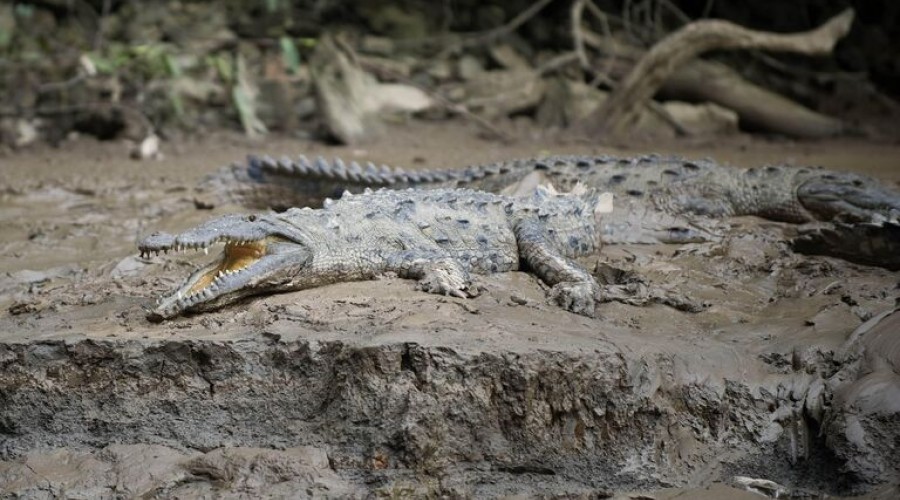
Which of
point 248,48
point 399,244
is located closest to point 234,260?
point 399,244

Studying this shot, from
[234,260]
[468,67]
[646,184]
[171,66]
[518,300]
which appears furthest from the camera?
[468,67]

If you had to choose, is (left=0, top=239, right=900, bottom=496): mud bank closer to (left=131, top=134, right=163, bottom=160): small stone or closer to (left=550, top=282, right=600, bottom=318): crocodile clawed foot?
(left=550, top=282, right=600, bottom=318): crocodile clawed foot

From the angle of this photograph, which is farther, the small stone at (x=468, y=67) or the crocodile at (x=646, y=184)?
the small stone at (x=468, y=67)

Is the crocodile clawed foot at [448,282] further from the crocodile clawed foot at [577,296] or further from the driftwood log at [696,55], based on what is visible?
the driftwood log at [696,55]

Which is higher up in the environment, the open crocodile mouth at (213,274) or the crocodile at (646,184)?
the open crocodile mouth at (213,274)

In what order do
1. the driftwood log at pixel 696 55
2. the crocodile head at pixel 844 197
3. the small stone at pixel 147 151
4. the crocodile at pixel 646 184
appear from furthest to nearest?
the driftwood log at pixel 696 55 → the small stone at pixel 147 151 → the crocodile at pixel 646 184 → the crocodile head at pixel 844 197

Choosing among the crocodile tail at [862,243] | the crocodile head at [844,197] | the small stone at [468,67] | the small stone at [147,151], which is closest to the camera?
the crocodile tail at [862,243]

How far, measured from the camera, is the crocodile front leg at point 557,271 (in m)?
5.07

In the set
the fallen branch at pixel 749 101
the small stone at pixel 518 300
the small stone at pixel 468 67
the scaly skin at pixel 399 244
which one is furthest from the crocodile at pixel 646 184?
the small stone at pixel 468 67

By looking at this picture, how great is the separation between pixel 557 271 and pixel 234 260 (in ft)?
5.35

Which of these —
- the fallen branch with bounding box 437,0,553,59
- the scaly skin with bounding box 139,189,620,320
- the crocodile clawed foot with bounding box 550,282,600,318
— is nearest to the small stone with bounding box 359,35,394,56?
the fallen branch with bounding box 437,0,553,59

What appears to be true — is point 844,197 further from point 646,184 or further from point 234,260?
point 234,260

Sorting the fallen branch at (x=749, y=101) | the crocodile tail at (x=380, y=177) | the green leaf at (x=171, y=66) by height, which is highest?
the crocodile tail at (x=380, y=177)

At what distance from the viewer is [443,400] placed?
438 centimetres
